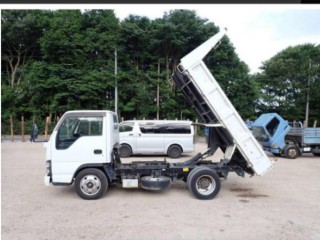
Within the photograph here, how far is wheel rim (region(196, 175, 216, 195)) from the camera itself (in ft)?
21.6

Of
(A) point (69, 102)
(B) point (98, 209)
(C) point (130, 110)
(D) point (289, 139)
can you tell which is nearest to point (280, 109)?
(C) point (130, 110)

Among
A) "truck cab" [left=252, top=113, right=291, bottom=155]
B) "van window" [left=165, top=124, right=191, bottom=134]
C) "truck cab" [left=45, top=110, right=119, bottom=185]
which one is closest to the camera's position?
"truck cab" [left=45, top=110, right=119, bottom=185]

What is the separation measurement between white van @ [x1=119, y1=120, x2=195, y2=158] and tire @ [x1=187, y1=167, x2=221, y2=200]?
21.8 ft

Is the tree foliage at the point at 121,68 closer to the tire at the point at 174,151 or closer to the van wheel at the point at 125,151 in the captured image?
the tire at the point at 174,151

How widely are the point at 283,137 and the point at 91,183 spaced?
1028 centimetres

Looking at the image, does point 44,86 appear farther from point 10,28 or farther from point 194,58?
point 194,58

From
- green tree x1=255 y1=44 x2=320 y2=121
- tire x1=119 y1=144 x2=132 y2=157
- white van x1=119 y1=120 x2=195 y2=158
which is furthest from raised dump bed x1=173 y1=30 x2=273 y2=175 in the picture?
green tree x1=255 y1=44 x2=320 y2=121

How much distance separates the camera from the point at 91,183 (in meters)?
6.41

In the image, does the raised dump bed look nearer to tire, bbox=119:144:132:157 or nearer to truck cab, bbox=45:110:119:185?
truck cab, bbox=45:110:119:185

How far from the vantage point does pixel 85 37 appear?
102 ft

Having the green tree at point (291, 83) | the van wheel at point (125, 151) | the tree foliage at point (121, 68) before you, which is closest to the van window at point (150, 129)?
the van wheel at point (125, 151)

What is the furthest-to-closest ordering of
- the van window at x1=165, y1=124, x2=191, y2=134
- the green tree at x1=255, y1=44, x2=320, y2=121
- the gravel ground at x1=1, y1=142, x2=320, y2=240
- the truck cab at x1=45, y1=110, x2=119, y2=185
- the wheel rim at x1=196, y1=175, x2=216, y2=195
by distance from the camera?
the green tree at x1=255, y1=44, x2=320, y2=121, the van window at x1=165, y1=124, x2=191, y2=134, the wheel rim at x1=196, y1=175, x2=216, y2=195, the truck cab at x1=45, y1=110, x2=119, y2=185, the gravel ground at x1=1, y1=142, x2=320, y2=240

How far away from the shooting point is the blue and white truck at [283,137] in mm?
13266

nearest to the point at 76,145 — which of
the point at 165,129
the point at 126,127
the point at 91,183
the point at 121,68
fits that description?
the point at 91,183
